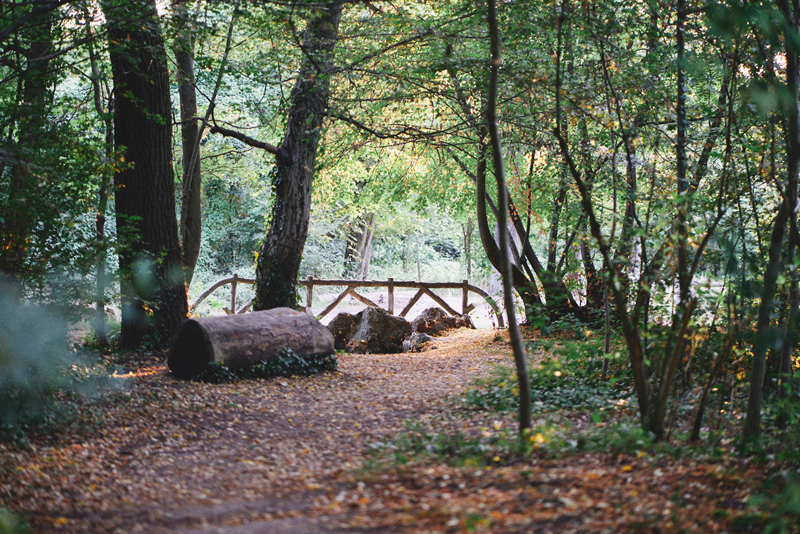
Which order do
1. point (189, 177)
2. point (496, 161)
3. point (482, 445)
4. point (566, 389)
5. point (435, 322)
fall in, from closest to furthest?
point (496, 161), point (482, 445), point (566, 389), point (189, 177), point (435, 322)

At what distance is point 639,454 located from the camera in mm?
3484

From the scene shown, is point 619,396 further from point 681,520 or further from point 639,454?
point 681,520

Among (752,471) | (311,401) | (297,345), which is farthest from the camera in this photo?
(297,345)

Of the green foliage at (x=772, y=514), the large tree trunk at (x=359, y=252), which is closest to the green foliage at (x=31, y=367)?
the green foliage at (x=772, y=514)

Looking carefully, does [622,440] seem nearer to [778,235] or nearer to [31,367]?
[778,235]

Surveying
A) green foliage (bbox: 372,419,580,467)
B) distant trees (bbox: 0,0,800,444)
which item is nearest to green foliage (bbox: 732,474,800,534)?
distant trees (bbox: 0,0,800,444)

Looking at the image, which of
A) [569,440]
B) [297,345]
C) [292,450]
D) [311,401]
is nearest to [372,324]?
[297,345]

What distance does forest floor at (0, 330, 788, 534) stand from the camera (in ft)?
9.04

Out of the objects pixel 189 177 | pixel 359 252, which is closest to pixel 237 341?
pixel 189 177

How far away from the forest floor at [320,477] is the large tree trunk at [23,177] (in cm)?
145

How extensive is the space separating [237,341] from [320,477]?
328 centimetres

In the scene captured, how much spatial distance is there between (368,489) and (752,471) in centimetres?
208

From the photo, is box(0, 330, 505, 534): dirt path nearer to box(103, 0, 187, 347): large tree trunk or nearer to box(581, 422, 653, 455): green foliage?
box(103, 0, 187, 347): large tree trunk

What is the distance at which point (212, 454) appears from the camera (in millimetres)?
4242
